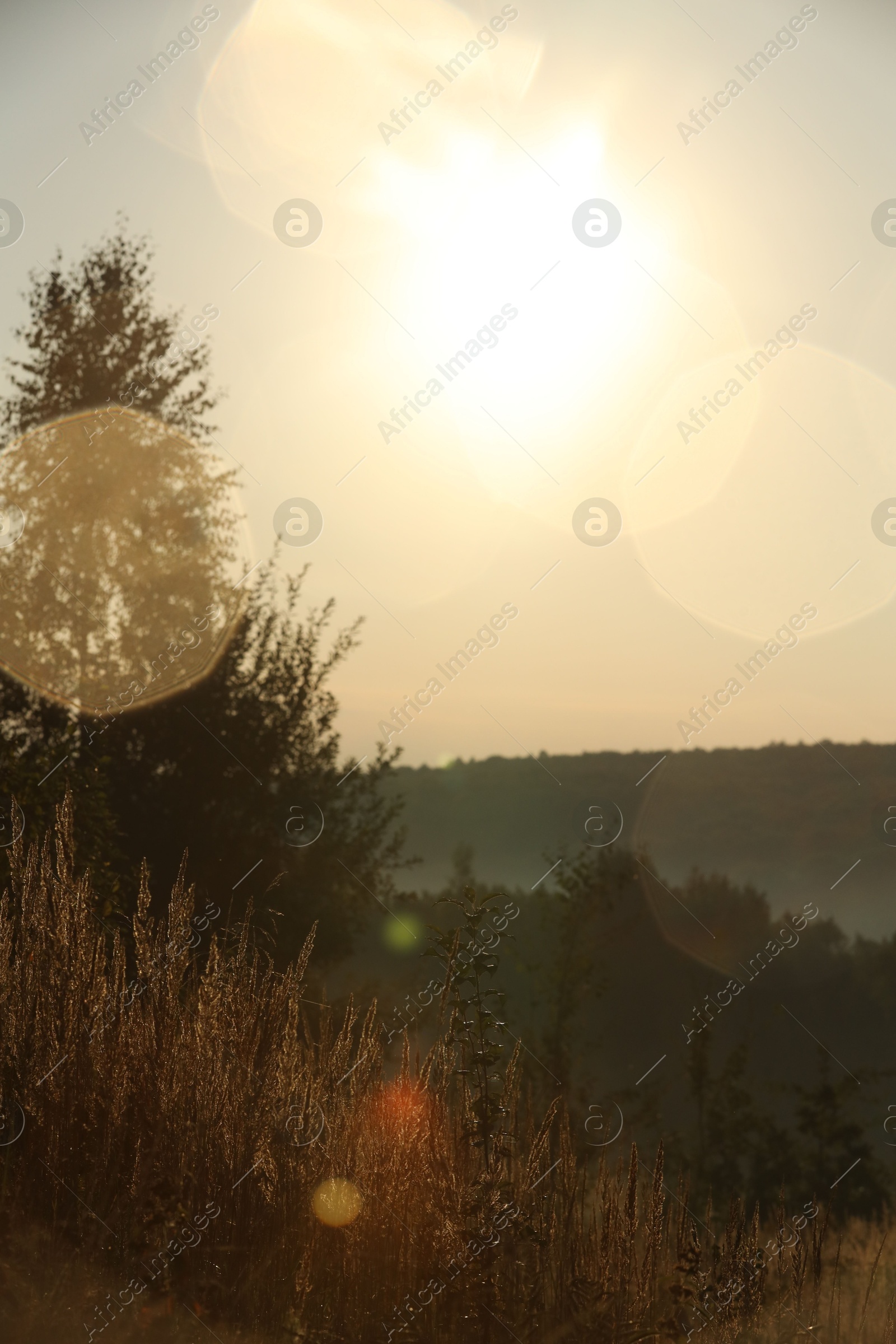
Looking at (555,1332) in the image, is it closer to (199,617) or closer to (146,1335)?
(146,1335)

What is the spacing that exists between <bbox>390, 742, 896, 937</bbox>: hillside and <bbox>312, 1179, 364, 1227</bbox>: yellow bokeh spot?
281 inches

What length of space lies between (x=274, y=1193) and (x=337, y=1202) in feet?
0.80

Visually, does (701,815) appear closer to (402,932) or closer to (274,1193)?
(402,932)

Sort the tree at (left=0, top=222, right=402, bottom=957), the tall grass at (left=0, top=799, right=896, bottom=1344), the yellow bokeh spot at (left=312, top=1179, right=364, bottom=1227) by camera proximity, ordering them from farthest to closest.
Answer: the tree at (left=0, top=222, right=402, bottom=957)
the yellow bokeh spot at (left=312, top=1179, right=364, bottom=1227)
the tall grass at (left=0, top=799, right=896, bottom=1344)

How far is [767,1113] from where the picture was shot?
9672 millimetres

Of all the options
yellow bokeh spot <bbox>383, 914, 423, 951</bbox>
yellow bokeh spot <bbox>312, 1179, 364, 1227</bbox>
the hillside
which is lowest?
yellow bokeh spot <bbox>383, 914, 423, 951</bbox>

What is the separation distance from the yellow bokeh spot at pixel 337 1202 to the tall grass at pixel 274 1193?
0.02 metres

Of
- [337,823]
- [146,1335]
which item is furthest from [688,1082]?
[146,1335]

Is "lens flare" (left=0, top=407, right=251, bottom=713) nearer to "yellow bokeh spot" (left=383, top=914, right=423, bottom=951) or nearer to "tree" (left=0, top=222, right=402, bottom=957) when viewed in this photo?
"tree" (left=0, top=222, right=402, bottom=957)

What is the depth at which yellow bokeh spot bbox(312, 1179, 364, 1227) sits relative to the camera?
358 cm

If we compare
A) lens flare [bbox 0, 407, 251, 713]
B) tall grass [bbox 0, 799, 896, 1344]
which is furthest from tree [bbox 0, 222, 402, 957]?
tall grass [bbox 0, 799, 896, 1344]

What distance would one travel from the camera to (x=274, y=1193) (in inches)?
142

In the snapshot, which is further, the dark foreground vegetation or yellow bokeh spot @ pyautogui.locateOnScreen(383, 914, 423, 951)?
yellow bokeh spot @ pyautogui.locateOnScreen(383, 914, 423, 951)

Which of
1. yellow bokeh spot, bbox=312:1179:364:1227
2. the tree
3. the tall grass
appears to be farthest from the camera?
the tree
